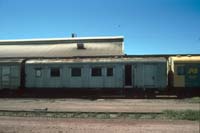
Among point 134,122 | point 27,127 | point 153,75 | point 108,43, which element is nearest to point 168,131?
point 134,122

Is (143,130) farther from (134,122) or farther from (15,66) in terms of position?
(15,66)

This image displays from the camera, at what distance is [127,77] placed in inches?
1248

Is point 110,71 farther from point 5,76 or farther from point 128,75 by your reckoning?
point 5,76

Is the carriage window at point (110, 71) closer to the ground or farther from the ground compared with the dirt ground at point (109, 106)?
farther from the ground

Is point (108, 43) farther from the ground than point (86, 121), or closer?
farther from the ground

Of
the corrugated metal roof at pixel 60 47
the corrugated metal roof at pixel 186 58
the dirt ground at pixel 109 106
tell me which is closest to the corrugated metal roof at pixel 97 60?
the corrugated metal roof at pixel 186 58

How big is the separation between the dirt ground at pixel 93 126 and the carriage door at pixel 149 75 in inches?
568

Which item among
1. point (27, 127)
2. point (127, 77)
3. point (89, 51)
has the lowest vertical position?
point (27, 127)

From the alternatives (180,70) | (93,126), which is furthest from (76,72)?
(93,126)

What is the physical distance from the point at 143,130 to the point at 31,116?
7.09m

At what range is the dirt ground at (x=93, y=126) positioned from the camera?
44.2 feet

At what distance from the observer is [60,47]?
47438mm

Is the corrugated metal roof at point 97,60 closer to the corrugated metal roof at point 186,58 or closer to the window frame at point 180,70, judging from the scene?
the corrugated metal roof at point 186,58

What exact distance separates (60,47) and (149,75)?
1957cm
